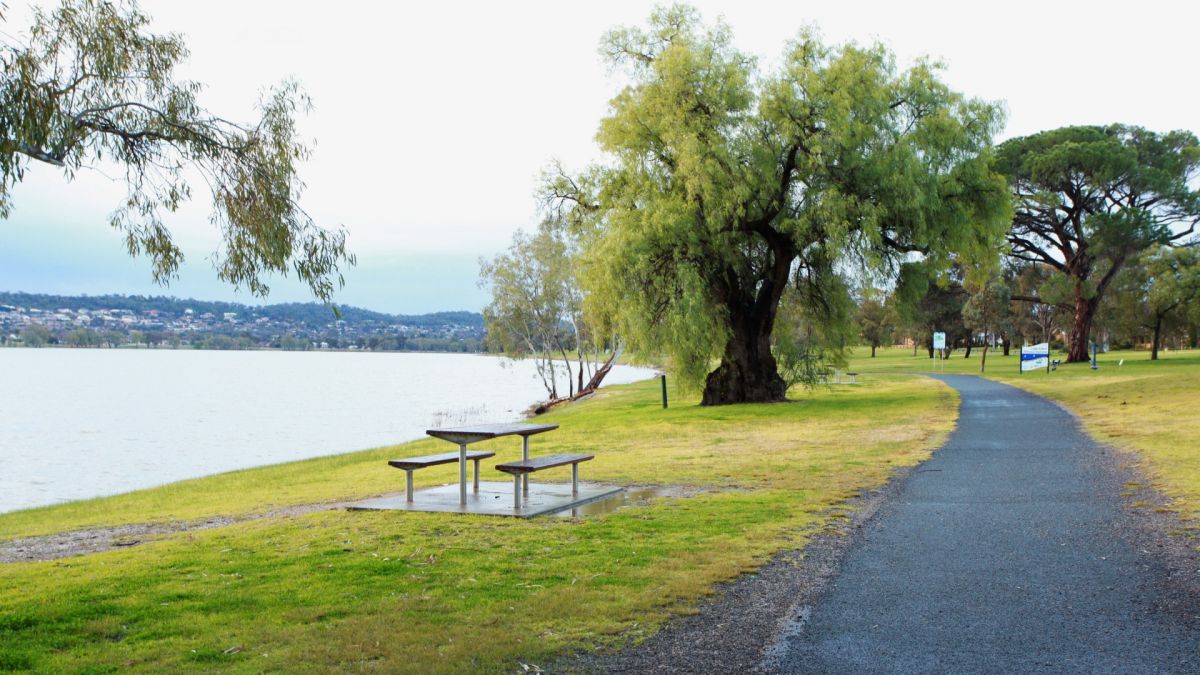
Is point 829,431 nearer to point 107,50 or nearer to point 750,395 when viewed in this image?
point 750,395

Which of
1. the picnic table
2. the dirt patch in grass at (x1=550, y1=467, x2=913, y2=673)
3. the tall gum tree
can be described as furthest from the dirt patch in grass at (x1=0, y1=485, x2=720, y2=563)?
the tall gum tree

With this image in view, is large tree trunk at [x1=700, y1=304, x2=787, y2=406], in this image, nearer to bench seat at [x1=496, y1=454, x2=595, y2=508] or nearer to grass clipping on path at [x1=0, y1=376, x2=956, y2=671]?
grass clipping on path at [x1=0, y1=376, x2=956, y2=671]

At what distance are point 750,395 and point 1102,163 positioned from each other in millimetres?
32799

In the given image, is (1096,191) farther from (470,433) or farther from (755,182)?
(470,433)

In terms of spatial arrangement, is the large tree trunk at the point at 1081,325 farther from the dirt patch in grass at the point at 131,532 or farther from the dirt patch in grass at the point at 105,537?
the dirt patch in grass at the point at 105,537

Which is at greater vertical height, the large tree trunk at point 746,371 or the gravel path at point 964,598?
the large tree trunk at point 746,371

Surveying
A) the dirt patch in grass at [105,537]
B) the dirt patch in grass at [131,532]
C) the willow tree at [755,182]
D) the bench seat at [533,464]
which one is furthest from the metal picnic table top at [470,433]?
the willow tree at [755,182]

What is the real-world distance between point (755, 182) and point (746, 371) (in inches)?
255

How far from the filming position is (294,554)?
8.30 metres

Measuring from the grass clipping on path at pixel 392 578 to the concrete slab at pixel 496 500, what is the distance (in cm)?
42

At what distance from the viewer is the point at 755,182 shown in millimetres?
26734

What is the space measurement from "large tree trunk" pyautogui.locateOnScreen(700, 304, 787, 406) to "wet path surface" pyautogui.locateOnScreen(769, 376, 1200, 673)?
55.9ft

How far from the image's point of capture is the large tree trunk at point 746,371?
29406 millimetres

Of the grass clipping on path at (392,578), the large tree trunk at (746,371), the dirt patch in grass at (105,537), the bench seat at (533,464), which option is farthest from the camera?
the large tree trunk at (746,371)
